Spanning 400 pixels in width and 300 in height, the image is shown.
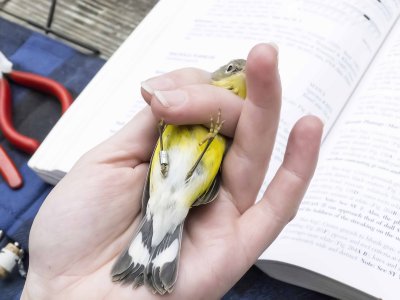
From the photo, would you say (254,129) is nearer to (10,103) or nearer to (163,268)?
(163,268)

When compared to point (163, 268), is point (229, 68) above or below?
above

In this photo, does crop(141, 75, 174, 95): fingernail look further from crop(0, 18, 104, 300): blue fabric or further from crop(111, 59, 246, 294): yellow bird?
crop(0, 18, 104, 300): blue fabric

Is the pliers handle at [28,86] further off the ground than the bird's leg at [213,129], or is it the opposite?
the bird's leg at [213,129]

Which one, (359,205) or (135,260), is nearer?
(135,260)

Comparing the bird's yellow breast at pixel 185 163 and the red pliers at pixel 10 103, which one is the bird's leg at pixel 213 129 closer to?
the bird's yellow breast at pixel 185 163

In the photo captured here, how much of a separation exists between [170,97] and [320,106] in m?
0.44

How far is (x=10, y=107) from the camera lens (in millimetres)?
1226

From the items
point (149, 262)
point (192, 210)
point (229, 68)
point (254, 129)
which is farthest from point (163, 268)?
point (229, 68)

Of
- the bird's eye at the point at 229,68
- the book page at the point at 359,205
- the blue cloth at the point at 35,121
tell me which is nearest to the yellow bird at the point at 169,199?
the bird's eye at the point at 229,68

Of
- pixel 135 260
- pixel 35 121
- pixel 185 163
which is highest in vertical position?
pixel 185 163

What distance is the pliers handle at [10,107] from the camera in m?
1.13

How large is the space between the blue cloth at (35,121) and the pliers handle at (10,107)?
0.02 metres

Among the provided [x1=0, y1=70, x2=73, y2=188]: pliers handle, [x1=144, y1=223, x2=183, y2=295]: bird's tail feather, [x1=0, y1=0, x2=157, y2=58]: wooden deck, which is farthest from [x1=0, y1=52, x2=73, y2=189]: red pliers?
[x1=144, y1=223, x2=183, y2=295]: bird's tail feather

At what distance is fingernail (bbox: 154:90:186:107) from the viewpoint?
702 millimetres
